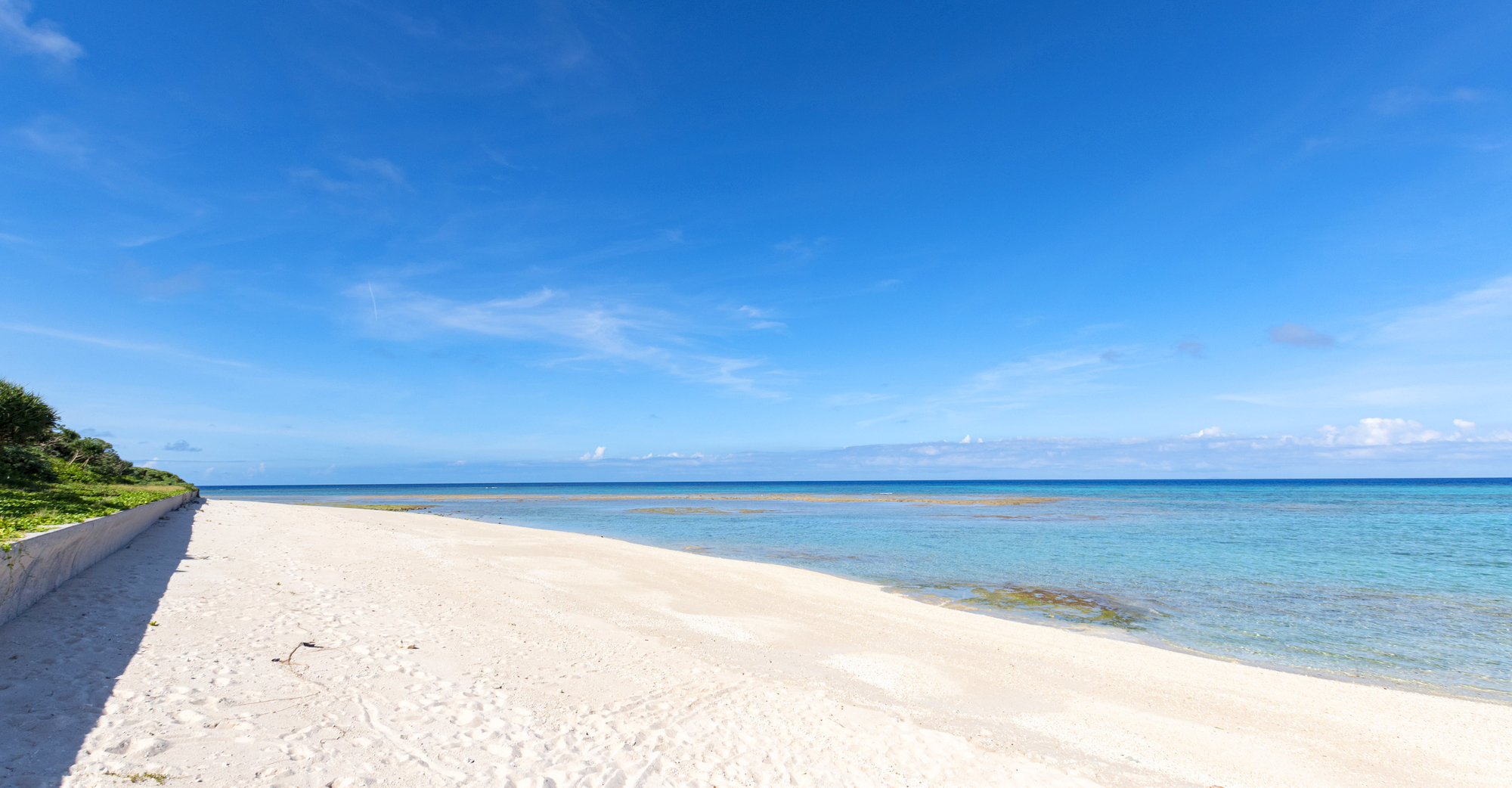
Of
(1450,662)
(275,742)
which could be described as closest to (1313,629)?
(1450,662)

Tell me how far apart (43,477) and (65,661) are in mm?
22025

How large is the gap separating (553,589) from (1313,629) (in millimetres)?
19686

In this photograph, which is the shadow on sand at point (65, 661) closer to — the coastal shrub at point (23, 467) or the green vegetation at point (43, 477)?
the green vegetation at point (43, 477)

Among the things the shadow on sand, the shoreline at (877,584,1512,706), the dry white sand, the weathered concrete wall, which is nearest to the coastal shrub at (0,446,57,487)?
the weathered concrete wall

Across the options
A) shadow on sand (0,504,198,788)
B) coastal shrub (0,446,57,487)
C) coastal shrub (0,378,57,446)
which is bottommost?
shadow on sand (0,504,198,788)

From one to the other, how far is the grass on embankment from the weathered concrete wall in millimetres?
223

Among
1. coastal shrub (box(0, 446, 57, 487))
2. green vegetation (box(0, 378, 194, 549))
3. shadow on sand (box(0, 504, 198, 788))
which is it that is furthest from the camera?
coastal shrub (box(0, 446, 57, 487))

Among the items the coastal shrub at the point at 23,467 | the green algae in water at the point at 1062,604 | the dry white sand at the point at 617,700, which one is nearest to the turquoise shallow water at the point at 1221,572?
the green algae in water at the point at 1062,604

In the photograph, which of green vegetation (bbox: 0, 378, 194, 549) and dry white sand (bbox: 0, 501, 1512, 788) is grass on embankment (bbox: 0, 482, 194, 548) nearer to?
green vegetation (bbox: 0, 378, 194, 549)

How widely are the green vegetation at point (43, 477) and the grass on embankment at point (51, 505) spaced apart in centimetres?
2

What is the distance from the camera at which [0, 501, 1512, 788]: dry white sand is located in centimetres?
626

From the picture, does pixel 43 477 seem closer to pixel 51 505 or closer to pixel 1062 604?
pixel 51 505

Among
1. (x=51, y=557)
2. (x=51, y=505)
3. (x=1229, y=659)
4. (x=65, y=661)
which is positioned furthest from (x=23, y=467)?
(x=1229, y=659)

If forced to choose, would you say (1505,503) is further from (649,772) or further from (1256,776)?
(649,772)
